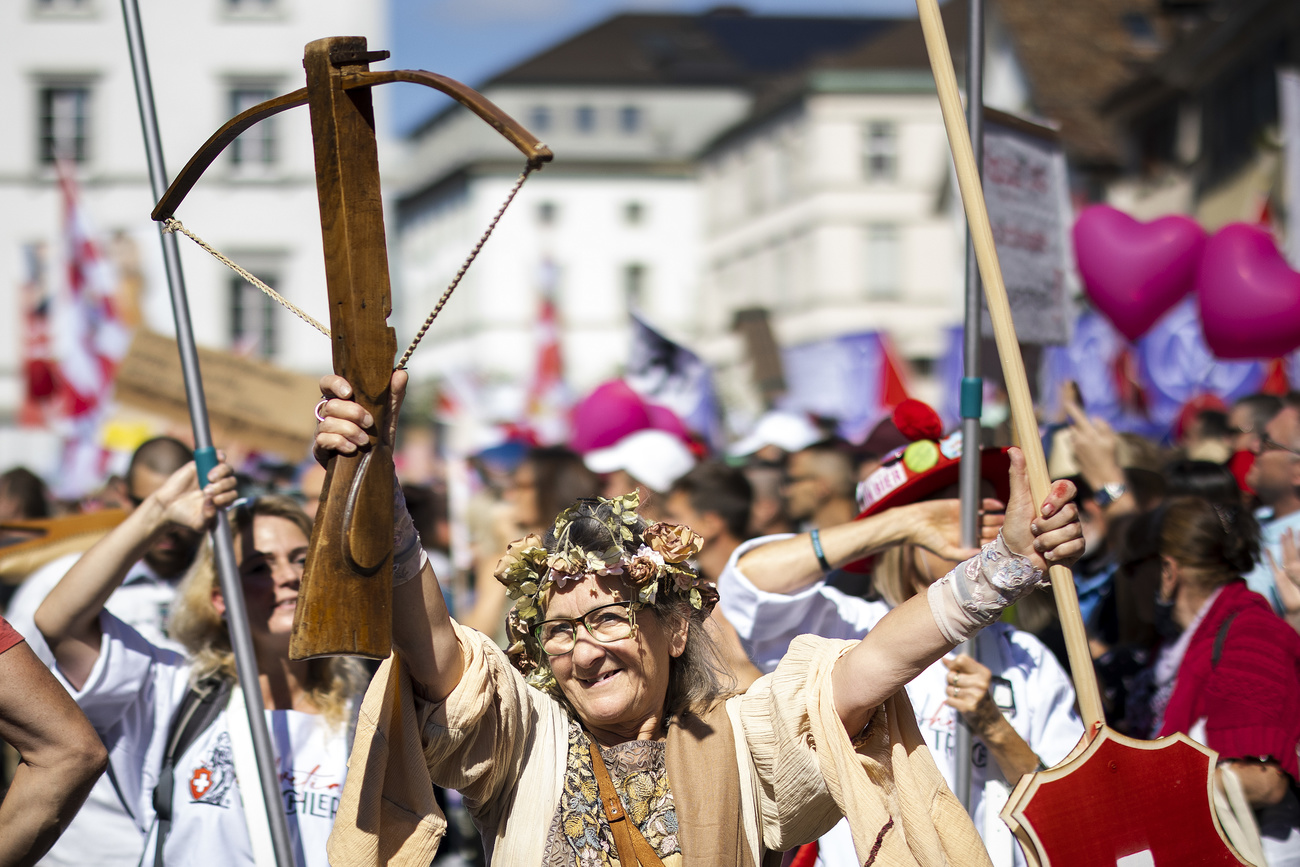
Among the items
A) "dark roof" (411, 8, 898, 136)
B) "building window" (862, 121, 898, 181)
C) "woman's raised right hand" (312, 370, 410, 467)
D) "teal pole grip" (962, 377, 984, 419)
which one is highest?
"dark roof" (411, 8, 898, 136)

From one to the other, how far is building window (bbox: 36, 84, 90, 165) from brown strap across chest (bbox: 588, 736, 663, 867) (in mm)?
30791

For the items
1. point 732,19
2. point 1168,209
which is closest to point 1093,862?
point 1168,209

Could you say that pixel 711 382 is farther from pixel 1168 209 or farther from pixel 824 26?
pixel 824 26

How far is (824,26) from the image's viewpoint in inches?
3351

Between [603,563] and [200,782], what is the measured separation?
4.92 ft

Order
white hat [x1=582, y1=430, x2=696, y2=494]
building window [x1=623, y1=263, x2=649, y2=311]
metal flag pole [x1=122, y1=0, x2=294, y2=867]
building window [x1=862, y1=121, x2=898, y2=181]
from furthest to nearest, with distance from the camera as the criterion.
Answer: building window [x1=623, y1=263, x2=649, y2=311], building window [x1=862, y1=121, x2=898, y2=181], white hat [x1=582, y1=430, x2=696, y2=494], metal flag pole [x1=122, y1=0, x2=294, y2=867]

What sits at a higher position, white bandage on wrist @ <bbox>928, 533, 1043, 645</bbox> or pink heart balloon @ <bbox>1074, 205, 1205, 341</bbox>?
pink heart balloon @ <bbox>1074, 205, 1205, 341</bbox>

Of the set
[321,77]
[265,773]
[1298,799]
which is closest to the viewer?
[321,77]

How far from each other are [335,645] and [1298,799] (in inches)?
111

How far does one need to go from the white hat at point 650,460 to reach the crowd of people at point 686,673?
194 centimetres

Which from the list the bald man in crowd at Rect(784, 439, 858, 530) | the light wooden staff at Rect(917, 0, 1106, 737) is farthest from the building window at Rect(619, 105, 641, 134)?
the light wooden staff at Rect(917, 0, 1106, 737)

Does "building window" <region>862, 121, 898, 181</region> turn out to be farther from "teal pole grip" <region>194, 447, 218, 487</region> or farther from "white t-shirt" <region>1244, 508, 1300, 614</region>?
"teal pole grip" <region>194, 447, 218, 487</region>

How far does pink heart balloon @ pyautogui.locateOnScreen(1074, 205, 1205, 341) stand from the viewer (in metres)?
7.29

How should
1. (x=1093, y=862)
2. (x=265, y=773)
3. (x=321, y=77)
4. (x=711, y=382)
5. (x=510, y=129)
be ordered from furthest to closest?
(x=711, y=382)
(x=265, y=773)
(x=1093, y=862)
(x=321, y=77)
(x=510, y=129)
